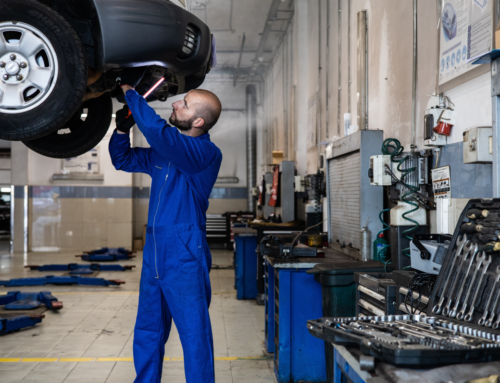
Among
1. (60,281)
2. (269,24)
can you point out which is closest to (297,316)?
(60,281)

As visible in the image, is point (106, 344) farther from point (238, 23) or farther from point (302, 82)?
point (238, 23)

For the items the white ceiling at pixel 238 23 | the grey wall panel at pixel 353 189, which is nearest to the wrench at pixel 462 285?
the grey wall panel at pixel 353 189

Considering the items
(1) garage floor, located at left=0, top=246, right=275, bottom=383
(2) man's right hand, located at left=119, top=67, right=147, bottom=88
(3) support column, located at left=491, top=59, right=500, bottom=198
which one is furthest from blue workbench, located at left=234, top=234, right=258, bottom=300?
(3) support column, located at left=491, top=59, right=500, bottom=198

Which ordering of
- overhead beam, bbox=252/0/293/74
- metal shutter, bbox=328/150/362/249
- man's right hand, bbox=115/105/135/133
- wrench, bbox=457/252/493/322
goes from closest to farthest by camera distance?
wrench, bbox=457/252/493/322 < man's right hand, bbox=115/105/135/133 < metal shutter, bbox=328/150/362/249 < overhead beam, bbox=252/0/293/74

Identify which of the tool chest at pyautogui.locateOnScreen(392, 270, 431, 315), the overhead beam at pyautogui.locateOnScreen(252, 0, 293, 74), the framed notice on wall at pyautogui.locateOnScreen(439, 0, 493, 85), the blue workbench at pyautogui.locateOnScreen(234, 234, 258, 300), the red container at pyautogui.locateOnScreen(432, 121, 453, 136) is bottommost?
the blue workbench at pyautogui.locateOnScreen(234, 234, 258, 300)

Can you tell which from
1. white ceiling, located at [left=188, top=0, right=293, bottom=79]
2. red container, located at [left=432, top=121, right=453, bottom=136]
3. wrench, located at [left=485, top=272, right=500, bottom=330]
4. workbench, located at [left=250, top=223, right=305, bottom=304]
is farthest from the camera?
white ceiling, located at [left=188, top=0, right=293, bottom=79]

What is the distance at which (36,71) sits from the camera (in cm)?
177

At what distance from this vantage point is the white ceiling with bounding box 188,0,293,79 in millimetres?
6527

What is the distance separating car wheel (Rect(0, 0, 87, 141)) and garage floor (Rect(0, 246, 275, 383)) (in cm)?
162

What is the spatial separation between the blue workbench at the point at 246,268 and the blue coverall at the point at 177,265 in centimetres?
297

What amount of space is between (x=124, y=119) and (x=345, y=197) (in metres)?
1.64

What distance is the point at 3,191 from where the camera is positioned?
14.3m

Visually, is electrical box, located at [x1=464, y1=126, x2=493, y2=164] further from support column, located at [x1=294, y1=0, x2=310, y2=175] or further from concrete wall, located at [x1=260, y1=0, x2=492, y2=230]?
support column, located at [x1=294, y1=0, x2=310, y2=175]

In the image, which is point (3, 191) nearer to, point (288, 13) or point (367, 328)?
point (288, 13)
